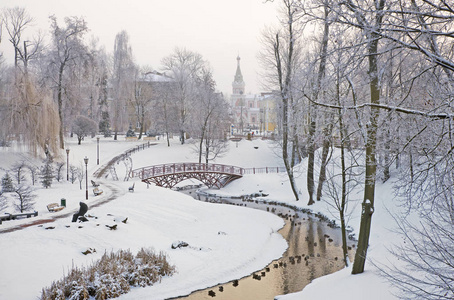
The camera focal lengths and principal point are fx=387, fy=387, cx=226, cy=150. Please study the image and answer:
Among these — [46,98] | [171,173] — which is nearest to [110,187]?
[171,173]

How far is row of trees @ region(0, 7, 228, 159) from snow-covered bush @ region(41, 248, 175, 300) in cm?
1791

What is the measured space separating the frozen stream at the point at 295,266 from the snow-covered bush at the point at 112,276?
1.60 metres

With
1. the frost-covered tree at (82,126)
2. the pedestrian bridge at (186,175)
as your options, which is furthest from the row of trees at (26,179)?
the frost-covered tree at (82,126)

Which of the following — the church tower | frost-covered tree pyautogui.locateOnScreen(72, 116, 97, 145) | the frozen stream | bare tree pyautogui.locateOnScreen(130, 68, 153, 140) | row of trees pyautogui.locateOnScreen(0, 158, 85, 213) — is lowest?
the frozen stream

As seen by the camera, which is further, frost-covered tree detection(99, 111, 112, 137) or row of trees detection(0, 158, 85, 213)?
frost-covered tree detection(99, 111, 112, 137)

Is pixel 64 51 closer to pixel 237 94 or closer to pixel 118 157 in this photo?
pixel 118 157

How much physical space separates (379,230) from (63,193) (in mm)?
17909

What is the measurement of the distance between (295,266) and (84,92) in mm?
36219

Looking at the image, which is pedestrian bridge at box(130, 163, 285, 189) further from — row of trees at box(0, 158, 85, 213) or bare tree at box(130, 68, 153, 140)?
bare tree at box(130, 68, 153, 140)

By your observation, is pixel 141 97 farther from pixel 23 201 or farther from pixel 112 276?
pixel 112 276

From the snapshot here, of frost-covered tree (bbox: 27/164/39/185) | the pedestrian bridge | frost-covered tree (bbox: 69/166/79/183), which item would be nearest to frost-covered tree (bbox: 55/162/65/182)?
frost-covered tree (bbox: 69/166/79/183)

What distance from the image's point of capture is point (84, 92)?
43.8 m

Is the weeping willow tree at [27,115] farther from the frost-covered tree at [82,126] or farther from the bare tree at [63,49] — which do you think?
the frost-covered tree at [82,126]

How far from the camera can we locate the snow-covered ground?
11.1m
